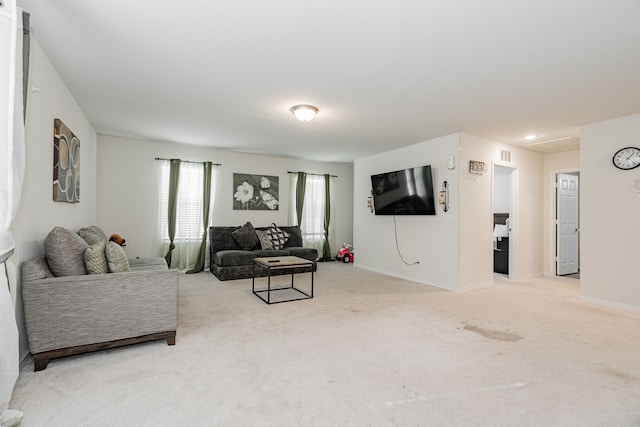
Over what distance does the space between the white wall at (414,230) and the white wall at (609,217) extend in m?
1.59

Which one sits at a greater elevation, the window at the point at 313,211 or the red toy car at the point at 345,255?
the window at the point at 313,211

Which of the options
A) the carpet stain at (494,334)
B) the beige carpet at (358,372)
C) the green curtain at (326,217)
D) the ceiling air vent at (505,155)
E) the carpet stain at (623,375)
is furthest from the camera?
the green curtain at (326,217)

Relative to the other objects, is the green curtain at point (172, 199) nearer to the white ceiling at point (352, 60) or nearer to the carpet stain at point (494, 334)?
the white ceiling at point (352, 60)

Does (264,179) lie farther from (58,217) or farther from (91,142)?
(58,217)

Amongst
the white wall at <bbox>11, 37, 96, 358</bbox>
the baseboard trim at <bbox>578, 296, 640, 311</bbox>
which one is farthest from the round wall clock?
the white wall at <bbox>11, 37, 96, 358</bbox>

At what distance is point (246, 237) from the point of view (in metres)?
5.93

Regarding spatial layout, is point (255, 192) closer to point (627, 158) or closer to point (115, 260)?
point (115, 260)

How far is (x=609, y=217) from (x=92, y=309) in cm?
561

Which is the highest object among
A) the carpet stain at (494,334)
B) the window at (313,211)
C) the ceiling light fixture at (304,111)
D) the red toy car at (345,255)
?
the ceiling light fixture at (304,111)

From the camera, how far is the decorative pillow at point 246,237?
590 cm

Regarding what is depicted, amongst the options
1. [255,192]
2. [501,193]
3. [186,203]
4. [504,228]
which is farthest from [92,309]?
[501,193]

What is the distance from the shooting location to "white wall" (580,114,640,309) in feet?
12.5

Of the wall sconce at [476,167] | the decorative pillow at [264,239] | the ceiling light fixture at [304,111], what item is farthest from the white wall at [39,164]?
the wall sconce at [476,167]

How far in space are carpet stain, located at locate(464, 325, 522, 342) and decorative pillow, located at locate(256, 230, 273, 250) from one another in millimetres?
3866
